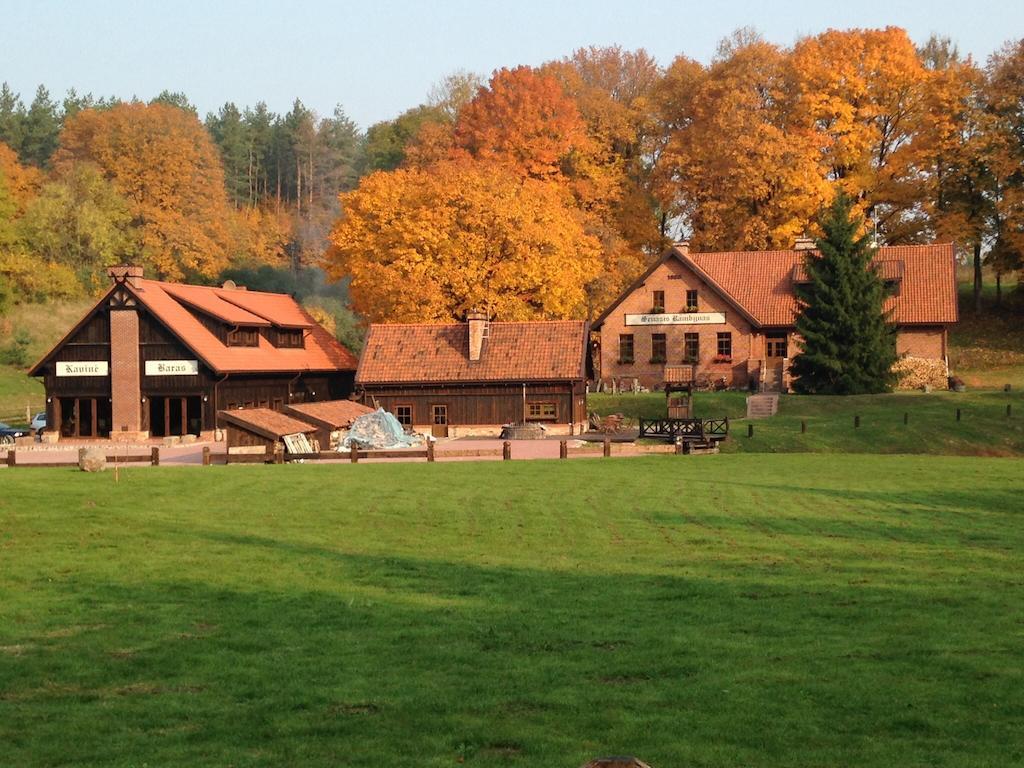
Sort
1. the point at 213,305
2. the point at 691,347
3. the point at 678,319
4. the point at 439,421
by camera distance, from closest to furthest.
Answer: the point at 439,421 → the point at 213,305 → the point at 678,319 → the point at 691,347

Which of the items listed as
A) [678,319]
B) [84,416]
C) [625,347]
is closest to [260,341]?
[84,416]

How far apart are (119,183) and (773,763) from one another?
298 ft

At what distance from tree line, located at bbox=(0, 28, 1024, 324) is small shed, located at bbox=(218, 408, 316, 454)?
18.6m

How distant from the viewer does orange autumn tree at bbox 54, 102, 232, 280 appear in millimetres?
89188

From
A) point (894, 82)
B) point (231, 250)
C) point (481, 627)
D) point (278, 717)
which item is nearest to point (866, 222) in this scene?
point (894, 82)

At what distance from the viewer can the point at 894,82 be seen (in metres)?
72.7

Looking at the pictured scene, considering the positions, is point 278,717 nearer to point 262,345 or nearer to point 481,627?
point 481,627

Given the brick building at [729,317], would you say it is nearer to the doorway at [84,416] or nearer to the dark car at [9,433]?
the doorway at [84,416]

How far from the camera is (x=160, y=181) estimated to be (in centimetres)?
9369

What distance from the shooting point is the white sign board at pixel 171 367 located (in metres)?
54.0

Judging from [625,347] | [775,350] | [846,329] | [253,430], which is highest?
[846,329]

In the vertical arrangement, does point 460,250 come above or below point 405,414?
above

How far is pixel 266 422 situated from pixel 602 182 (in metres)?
39.7

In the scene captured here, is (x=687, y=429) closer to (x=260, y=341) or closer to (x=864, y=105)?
(x=260, y=341)
